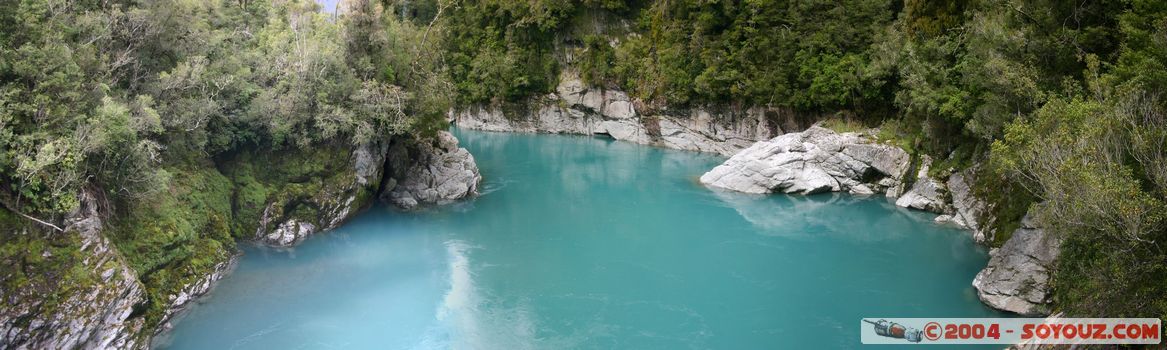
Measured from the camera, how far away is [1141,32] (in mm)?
13797

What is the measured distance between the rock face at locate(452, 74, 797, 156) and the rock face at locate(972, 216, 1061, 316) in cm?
2138

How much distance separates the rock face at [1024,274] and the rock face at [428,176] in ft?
64.0

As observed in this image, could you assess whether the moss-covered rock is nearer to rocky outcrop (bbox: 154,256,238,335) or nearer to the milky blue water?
the milky blue water

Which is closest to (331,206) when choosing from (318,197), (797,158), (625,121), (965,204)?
(318,197)

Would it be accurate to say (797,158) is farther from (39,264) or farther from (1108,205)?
(39,264)

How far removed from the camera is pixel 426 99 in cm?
2666

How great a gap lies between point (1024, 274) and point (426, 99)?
20.1 meters

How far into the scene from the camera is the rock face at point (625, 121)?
132 feet

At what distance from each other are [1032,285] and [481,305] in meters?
13.3

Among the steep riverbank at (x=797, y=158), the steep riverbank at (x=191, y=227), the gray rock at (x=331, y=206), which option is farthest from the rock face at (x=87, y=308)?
the steep riverbank at (x=797, y=158)

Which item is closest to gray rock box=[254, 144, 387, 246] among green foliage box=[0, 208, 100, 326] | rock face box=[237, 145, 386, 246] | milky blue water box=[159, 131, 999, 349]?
rock face box=[237, 145, 386, 246]

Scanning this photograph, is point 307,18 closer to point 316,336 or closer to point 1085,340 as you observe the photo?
point 316,336

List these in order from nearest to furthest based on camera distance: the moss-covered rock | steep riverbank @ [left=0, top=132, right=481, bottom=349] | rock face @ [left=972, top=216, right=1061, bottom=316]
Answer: steep riverbank @ [left=0, top=132, right=481, bottom=349]
rock face @ [left=972, top=216, right=1061, bottom=316]
the moss-covered rock

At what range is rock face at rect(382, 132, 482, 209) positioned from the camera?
91.0 ft
